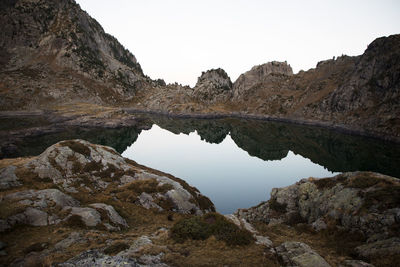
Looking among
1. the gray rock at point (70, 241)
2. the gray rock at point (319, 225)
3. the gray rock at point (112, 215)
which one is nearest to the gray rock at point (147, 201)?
the gray rock at point (112, 215)

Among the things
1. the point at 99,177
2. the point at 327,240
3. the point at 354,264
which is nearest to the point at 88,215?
the point at 99,177

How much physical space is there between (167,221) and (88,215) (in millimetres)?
9496

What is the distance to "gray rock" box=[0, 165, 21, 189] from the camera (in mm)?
28547

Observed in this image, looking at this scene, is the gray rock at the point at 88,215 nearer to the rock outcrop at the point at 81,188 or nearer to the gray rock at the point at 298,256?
the rock outcrop at the point at 81,188

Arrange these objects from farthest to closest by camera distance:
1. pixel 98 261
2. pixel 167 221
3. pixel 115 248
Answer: pixel 167 221
pixel 115 248
pixel 98 261

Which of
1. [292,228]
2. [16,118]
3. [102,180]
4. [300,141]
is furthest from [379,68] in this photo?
[16,118]

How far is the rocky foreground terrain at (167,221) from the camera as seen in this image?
649 inches

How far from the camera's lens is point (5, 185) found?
28406 mm

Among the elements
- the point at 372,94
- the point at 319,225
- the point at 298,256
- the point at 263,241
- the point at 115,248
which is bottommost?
the point at 115,248

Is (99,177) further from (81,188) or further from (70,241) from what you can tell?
(70,241)

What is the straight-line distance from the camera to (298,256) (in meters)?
16.4

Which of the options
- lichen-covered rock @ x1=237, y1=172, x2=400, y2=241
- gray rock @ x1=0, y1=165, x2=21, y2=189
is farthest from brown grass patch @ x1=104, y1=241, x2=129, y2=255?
lichen-covered rock @ x1=237, y1=172, x2=400, y2=241

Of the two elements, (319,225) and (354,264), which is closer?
(354,264)

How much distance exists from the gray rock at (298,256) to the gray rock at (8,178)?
32.4m
